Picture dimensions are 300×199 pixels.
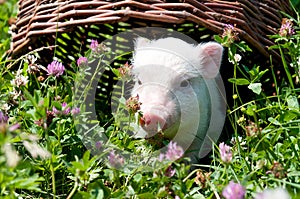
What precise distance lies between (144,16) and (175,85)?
334 mm

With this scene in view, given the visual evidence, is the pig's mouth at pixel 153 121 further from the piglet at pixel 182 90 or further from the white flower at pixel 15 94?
the white flower at pixel 15 94

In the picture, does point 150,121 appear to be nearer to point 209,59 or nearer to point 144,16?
point 144,16

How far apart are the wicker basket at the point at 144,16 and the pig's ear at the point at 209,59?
103 mm

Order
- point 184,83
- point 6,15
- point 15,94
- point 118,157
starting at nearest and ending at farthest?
point 118,157 < point 15,94 < point 184,83 < point 6,15

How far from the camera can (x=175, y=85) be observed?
7.76ft

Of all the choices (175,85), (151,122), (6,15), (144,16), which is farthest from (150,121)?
(6,15)

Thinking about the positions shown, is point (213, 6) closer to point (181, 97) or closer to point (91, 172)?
point (181, 97)

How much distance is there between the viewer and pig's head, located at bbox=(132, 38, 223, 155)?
2134mm

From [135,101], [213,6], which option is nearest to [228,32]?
[135,101]

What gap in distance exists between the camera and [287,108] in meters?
2.12

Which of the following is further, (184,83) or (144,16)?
(184,83)

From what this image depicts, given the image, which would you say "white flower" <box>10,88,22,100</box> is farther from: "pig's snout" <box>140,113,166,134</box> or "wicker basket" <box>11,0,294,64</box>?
"pig's snout" <box>140,113,166,134</box>

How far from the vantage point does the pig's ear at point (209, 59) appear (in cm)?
252

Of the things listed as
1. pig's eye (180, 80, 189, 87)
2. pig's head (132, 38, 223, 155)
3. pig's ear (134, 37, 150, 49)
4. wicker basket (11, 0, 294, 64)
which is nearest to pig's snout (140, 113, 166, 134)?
pig's head (132, 38, 223, 155)
